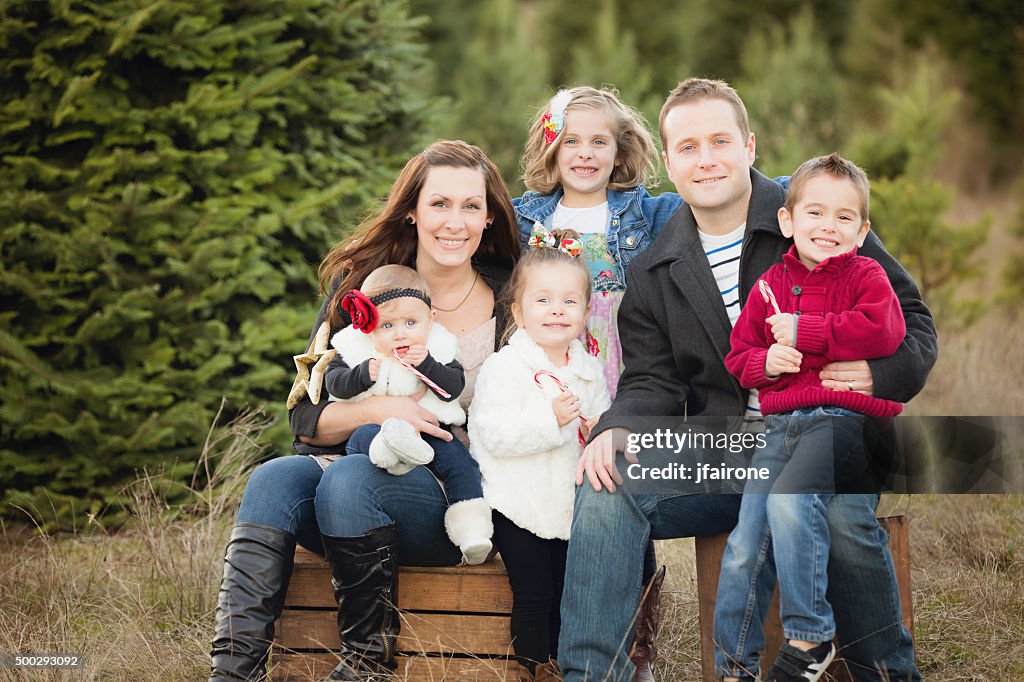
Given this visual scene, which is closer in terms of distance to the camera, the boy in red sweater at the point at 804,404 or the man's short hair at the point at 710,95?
the boy in red sweater at the point at 804,404

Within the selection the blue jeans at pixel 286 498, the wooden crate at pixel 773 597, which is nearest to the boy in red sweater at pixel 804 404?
the wooden crate at pixel 773 597

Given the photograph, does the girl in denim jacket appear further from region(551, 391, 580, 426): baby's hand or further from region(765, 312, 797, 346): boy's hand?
region(765, 312, 797, 346): boy's hand

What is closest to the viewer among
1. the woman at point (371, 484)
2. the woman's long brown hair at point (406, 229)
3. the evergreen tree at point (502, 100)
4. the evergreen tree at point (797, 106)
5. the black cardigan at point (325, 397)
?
the woman at point (371, 484)

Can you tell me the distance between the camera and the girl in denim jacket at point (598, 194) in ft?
11.0

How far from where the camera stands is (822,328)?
2.57m

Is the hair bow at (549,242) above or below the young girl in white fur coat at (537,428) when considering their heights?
above

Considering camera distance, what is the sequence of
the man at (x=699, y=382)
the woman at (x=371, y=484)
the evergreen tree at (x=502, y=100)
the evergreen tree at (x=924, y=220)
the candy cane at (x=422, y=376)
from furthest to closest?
the evergreen tree at (x=502, y=100) → the evergreen tree at (x=924, y=220) → the candy cane at (x=422, y=376) → the woman at (x=371, y=484) → the man at (x=699, y=382)

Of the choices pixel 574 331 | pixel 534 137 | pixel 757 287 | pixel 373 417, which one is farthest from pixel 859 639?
pixel 534 137

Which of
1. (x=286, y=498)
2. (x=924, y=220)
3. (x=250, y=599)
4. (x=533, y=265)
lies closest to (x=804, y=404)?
(x=533, y=265)

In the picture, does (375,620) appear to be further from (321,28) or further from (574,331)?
(321,28)

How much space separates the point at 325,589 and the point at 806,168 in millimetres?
1756

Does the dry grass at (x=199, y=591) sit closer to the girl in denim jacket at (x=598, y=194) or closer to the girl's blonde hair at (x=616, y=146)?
the girl in denim jacket at (x=598, y=194)

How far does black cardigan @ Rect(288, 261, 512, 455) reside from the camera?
120 inches

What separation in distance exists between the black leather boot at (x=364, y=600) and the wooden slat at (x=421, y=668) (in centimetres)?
11
